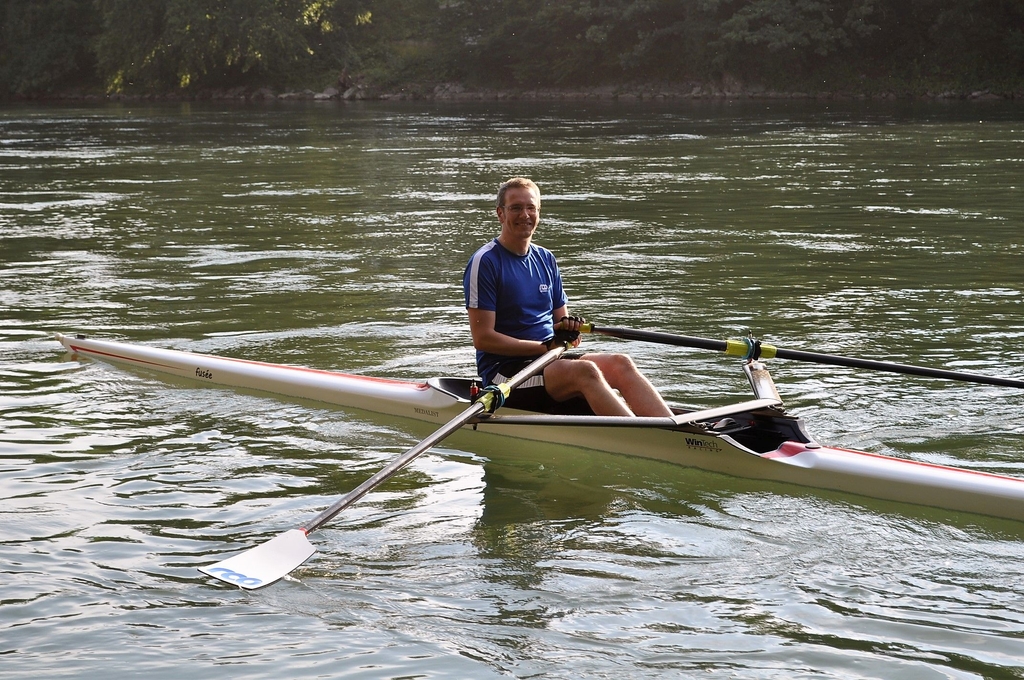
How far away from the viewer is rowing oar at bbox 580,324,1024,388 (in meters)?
5.95

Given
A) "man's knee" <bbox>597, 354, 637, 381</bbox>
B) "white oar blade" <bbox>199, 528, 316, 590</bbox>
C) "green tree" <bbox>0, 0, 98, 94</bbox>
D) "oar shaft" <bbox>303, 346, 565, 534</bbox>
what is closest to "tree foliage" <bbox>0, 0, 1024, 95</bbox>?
"green tree" <bbox>0, 0, 98, 94</bbox>

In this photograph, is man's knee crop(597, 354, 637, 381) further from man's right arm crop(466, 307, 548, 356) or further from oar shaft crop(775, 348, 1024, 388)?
oar shaft crop(775, 348, 1024, 388)

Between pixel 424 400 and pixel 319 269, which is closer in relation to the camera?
pixel 424 400

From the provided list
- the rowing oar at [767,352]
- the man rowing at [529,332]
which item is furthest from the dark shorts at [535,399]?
the rowing oar at [767,352]

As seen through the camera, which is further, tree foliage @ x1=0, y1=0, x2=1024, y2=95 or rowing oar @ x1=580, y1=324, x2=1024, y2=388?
tree foliage @ x1=0, y1=0, x2=1024, y2=95

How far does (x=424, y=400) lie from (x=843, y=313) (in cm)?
392

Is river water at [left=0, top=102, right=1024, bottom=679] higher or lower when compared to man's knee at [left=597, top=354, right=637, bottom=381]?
lower

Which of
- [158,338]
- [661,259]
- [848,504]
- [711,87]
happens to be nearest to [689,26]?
[711,87]

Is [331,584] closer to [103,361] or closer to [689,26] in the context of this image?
[103,361]

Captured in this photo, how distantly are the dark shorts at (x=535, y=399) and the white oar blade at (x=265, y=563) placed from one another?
1666mm

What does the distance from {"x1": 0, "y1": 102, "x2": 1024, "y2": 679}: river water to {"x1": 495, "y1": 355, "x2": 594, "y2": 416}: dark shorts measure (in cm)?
27

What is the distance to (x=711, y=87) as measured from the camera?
155ft

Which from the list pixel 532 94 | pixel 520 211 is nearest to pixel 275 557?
pixel 520 211

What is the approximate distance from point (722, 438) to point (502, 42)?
4870cm
